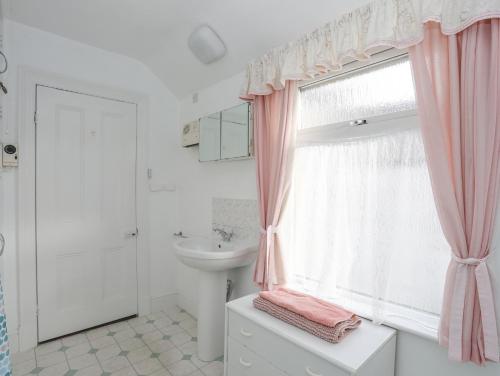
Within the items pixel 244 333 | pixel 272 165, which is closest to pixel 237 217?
pixel 272 165

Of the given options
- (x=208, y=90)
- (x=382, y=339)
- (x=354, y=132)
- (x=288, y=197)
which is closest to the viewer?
(x=382, y=339)

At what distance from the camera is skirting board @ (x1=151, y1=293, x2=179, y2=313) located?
9.50ft

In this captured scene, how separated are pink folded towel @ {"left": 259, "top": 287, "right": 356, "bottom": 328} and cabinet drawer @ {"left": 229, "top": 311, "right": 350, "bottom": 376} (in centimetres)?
12

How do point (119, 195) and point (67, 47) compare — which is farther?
point (119, 195)

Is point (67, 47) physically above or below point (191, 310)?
above

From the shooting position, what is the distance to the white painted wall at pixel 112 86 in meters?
2.14

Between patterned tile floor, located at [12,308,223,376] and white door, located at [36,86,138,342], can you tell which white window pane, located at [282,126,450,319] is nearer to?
patterned tile floor, located at [12,308,223,376]

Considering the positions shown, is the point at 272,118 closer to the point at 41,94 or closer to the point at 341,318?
the point at 341,318

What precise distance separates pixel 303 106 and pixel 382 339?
1.39 m

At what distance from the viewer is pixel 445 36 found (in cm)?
116

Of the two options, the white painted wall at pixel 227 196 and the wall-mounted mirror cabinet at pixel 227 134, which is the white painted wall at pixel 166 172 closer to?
the white painted wall at pixel 227 196

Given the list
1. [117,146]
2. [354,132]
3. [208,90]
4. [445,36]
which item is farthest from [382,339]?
[117,146]

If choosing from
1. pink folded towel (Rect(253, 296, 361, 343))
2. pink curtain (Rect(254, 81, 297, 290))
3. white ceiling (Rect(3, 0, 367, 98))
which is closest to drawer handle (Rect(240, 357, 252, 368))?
pink folded towel (Rect(253, 296, 361, 343))

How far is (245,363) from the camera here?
1.55 metres
